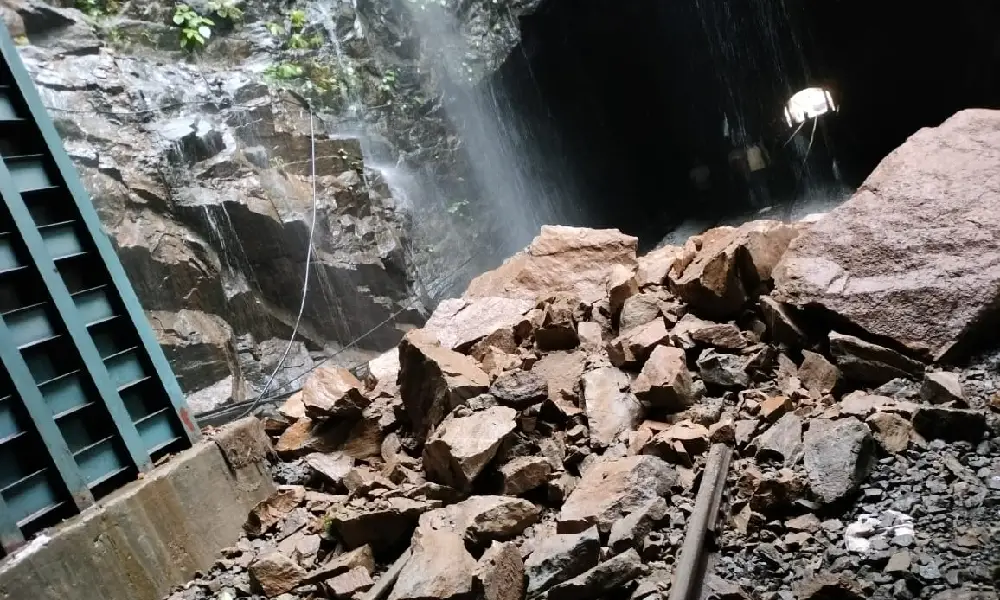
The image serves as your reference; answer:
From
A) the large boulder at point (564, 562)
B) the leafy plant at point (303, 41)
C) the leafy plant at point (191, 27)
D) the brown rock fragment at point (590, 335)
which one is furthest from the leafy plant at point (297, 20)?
the large boulder at point (564, 562)

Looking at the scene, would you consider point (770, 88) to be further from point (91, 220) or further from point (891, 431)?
point (91, 220)

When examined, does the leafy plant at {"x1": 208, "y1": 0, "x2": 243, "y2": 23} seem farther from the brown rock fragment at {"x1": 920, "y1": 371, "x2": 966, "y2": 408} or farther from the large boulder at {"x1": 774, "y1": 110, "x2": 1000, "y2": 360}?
the brown rock fragment at {"x1": 920, "y1": 371, "x2": 966, "y2": 408}

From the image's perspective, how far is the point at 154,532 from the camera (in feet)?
9.33

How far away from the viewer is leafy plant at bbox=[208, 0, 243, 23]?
10.5 metres

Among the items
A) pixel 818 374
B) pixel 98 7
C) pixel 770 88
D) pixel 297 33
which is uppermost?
pixel 98 7

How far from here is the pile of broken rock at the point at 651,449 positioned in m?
2.12

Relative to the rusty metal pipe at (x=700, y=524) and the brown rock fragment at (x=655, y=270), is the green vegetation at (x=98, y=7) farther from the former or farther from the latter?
the rusty metal pipe at (x=700, y=524)

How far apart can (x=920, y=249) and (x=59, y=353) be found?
3949 mm

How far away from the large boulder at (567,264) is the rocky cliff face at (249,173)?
4919 millimetres

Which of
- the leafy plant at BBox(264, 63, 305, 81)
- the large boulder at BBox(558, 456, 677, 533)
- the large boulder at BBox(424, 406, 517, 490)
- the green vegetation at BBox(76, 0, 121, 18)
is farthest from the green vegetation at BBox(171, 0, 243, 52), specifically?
the large boulder at BBox(558, 456, 677, 533)

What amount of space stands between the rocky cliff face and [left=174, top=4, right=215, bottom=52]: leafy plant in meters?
0.11

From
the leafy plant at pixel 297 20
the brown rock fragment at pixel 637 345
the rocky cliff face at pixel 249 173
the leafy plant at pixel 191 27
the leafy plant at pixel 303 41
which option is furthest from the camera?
the leafy plant at pixel 297 20

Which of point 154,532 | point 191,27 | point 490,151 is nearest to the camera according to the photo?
point 154,532

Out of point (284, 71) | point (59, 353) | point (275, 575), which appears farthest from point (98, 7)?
point (275, 575)
